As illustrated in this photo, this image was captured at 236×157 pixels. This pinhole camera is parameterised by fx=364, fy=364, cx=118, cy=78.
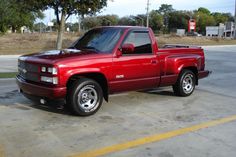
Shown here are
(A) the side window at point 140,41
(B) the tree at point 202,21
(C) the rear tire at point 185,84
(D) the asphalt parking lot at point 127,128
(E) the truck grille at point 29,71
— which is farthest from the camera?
(B) the tree at point 202,21

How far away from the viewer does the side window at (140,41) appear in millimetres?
8046

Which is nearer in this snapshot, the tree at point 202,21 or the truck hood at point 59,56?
the truck hood at point 59,56

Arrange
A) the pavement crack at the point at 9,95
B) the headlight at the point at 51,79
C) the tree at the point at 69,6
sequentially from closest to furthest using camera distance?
the headlight at the point at 51,79
the pavement crack at the point at 9,95
the tree at the point at 69,6

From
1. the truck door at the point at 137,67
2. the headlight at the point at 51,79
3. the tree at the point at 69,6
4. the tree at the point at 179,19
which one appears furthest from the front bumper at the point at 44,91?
the tree at the point at 179,19

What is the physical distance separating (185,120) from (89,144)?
229 cm

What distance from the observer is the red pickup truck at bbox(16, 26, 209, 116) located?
22.6 feet

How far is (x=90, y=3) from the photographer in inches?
448

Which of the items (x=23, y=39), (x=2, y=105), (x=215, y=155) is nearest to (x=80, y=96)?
(x=2, y=105)

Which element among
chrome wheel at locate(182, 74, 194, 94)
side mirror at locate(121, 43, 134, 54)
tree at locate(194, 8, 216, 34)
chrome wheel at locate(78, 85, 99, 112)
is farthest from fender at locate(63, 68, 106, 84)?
tree at locate(194, 8, 216, 34)

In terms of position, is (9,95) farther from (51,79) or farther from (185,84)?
(185,84)

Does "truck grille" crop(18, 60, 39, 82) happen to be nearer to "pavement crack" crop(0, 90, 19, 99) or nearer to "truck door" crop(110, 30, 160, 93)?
"pavement crack" crop(0, 90, 19, 99)

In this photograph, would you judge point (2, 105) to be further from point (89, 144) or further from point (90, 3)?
point (90, 3)

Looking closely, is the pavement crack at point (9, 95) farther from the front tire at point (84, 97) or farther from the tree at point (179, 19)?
the tree at point (179, 19)

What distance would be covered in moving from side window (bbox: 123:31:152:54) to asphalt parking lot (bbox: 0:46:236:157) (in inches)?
48.6
